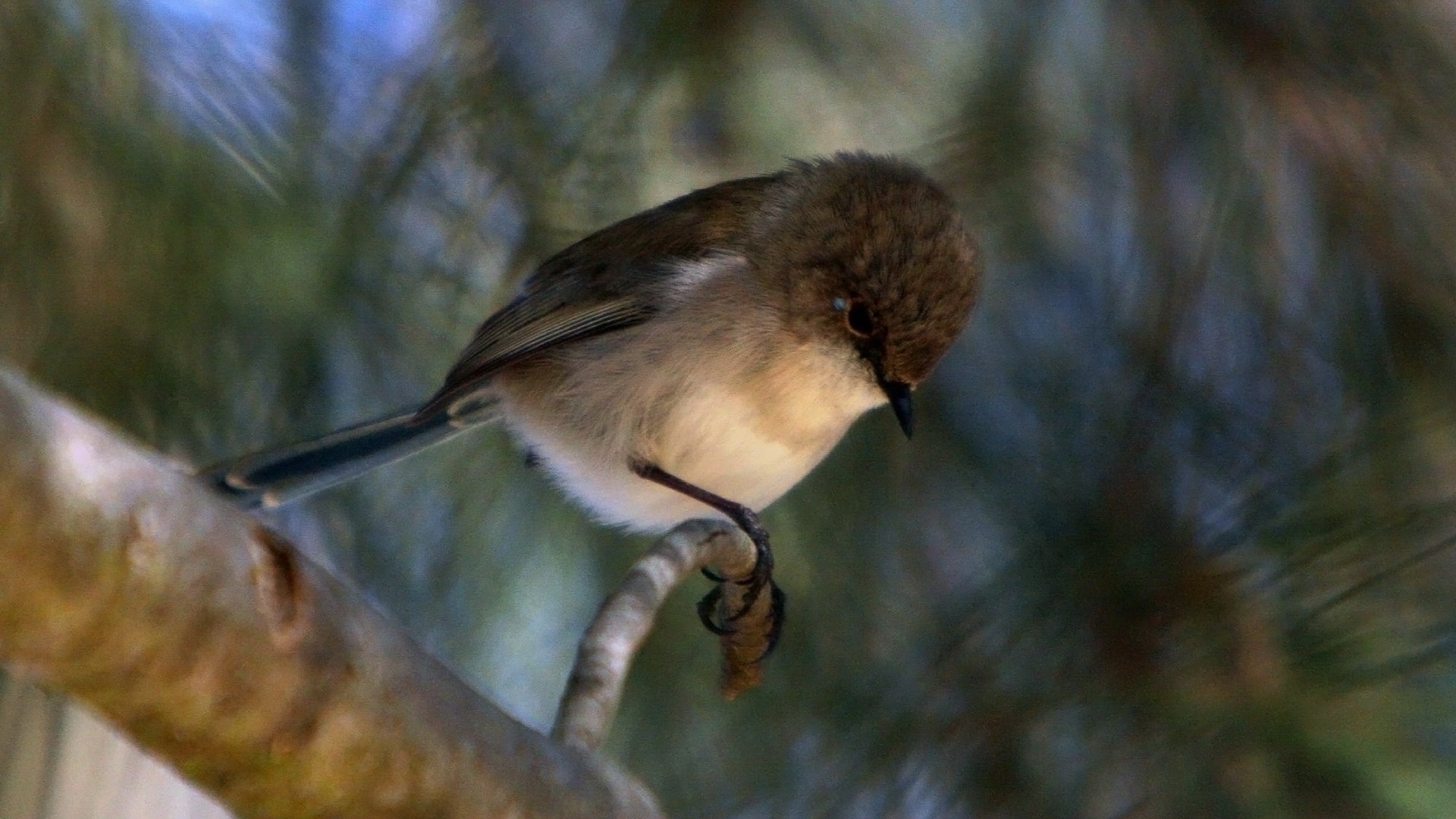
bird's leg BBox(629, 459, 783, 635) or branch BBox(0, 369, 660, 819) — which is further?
bird's leg BBox(629, 459, 783, 635)

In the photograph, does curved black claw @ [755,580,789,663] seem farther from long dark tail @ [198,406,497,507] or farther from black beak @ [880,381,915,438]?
long dark tail @ [198,406,497,507]

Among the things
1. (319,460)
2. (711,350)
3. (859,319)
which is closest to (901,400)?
(859,319)

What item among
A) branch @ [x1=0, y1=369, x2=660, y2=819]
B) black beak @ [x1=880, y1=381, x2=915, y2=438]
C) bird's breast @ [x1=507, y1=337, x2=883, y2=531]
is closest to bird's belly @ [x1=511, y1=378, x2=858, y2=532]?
bird's breast @ [x1=507, y1=337, x2=883, y2=531]

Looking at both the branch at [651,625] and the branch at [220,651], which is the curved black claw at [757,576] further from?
the branch at [220,651]

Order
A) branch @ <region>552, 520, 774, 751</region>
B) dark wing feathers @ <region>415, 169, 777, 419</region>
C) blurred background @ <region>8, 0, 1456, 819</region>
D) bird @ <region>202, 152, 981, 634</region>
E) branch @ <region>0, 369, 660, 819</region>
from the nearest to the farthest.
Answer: branch @ <region>0, 369, 660, 819</region> → branch @ <region>552, 520, 774, 751</region> → blurred background @ <region>8, 0, 1456, 819</region> → bird @ <region>202, 152, 981, 634</region> → dark wing feathers @ <region>415, 169, 777, 419</region>

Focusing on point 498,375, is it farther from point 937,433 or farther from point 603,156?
point 937,433

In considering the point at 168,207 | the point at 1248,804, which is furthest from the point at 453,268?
the point at 1248,804

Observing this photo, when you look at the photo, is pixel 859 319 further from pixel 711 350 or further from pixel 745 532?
pixel 745 532

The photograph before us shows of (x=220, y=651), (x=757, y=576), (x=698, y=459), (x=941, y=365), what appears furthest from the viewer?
(x=941, y=365)
